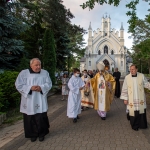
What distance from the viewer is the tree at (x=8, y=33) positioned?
9.75m

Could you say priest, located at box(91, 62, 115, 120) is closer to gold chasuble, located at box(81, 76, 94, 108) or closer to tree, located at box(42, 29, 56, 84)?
gold chasuble, located at box(81, 76, 94, 108)

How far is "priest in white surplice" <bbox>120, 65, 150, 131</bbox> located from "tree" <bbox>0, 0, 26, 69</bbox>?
670 centimetres

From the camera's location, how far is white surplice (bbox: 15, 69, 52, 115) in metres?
4.58

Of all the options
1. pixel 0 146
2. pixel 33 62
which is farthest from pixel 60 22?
pixel 0 146

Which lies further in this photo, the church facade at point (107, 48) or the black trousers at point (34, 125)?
the church facade at point (107, 48)

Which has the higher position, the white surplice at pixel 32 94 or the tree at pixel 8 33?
the tree at pixel 8 33

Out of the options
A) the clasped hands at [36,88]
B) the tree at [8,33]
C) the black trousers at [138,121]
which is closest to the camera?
the clasped hands at [36,88]

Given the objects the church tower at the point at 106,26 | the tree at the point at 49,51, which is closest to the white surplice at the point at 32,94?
the tree at the point at 49,51

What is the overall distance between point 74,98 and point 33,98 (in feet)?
7.60

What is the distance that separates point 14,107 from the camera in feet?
28.2

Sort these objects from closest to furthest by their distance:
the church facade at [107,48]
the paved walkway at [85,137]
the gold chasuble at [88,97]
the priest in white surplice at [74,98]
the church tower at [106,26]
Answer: the paved walkway at [85,137], the priest in white surplice at [74,98], the gold chasuble at [88,97], the church facade at [107,48], the church tower at [106,26]

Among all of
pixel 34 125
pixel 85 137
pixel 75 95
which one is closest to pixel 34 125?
pixel 34 125

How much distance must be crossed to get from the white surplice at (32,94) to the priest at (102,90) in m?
2.82

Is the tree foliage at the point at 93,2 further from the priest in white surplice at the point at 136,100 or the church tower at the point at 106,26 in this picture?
the church tower at the point at 106,26
